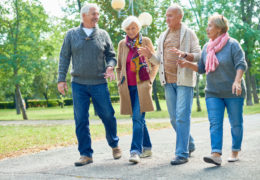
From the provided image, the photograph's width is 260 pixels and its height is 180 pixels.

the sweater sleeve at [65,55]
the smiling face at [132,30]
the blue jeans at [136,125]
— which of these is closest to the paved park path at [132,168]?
the blue jeans at [136,125]

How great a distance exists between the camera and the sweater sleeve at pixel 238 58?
4.30 meters

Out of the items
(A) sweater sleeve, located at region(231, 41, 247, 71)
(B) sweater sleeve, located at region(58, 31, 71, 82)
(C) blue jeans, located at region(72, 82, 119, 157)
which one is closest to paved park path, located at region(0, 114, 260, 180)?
(C) blue jeans, located at region(72, 82, 119, 157)

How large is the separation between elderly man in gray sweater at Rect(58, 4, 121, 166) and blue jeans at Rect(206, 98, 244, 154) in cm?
150

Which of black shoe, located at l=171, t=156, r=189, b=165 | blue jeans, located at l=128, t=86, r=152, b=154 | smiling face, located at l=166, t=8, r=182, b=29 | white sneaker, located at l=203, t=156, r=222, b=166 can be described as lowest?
black shoe, located at l=171, t=156, r=189, b=165

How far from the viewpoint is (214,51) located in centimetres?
452

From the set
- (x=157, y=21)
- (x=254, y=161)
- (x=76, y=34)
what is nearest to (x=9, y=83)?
(x=157, y=21)

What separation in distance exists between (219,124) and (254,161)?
2.13 ft

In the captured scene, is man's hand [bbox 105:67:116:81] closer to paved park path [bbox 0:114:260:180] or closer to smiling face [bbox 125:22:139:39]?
smiling face [bbox 125:22:139:39]

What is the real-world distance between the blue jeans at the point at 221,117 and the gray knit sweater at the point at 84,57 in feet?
5.30

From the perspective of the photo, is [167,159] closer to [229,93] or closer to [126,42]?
[229,93]

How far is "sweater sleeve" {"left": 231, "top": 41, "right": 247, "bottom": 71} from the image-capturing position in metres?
4.30

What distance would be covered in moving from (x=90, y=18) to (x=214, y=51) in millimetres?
1850

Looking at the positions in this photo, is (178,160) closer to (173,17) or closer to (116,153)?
(116,153)

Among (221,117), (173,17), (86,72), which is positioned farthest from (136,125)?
(173,17)
